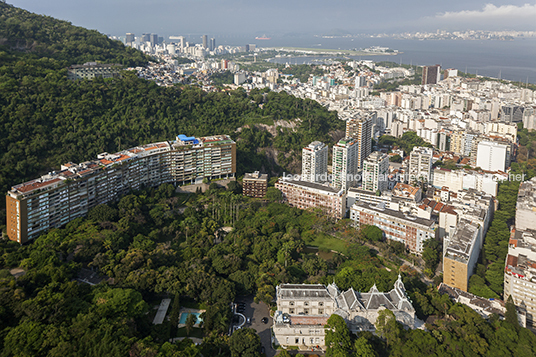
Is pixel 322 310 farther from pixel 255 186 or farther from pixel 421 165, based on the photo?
pixel 421 165

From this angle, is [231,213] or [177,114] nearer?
[231,213]

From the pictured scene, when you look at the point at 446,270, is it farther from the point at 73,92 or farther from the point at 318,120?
the point at 73,92

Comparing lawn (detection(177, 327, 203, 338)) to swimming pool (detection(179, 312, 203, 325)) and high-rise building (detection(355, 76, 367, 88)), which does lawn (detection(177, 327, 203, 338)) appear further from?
high-rise building (detection(355, 76, 367, 88))

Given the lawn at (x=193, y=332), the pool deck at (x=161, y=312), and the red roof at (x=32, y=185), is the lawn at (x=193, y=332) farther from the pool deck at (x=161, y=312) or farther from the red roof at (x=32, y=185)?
the red roof at (x=32, y=185)

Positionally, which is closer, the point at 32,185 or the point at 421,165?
the point at 32,185

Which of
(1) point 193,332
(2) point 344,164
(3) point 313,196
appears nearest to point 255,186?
(3) point 313,196

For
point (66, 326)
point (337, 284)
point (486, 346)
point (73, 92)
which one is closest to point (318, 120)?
point (73, 92)
